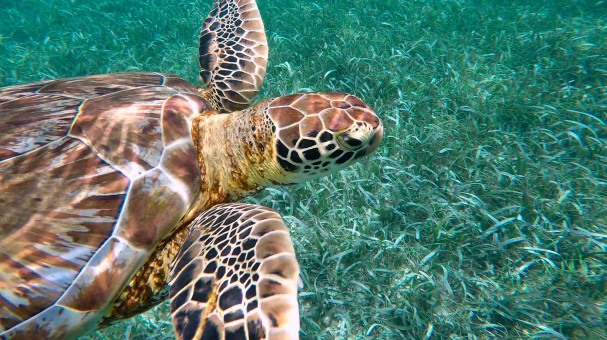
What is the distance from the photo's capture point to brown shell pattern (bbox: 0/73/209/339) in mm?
1378

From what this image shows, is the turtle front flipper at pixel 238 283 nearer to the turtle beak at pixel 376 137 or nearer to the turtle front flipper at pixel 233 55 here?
the turtle beak at pixel 376 137

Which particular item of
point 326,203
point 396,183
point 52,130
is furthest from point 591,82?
point 52,130

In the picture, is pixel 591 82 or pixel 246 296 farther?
pixel 591 82

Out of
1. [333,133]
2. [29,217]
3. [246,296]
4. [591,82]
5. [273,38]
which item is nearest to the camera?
[246,296]

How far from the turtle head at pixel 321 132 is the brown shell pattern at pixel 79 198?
1.89 ft

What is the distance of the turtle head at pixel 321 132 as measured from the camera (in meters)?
1.78

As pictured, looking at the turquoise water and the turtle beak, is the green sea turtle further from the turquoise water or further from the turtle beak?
the turquoise water

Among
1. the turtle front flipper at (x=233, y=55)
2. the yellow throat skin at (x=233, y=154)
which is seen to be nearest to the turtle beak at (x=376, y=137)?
the yellow throat skin at (x=233, y=154)

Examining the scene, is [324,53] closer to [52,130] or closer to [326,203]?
[326,203]

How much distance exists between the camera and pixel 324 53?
464 cm

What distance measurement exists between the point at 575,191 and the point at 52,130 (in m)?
4.04

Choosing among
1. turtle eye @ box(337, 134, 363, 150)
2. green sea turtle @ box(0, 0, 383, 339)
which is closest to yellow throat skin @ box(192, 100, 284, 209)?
green sea turtle @ box(0, 0, 383, 339)

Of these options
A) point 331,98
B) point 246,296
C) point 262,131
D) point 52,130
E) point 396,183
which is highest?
point 52,130

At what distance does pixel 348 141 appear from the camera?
1771mm
